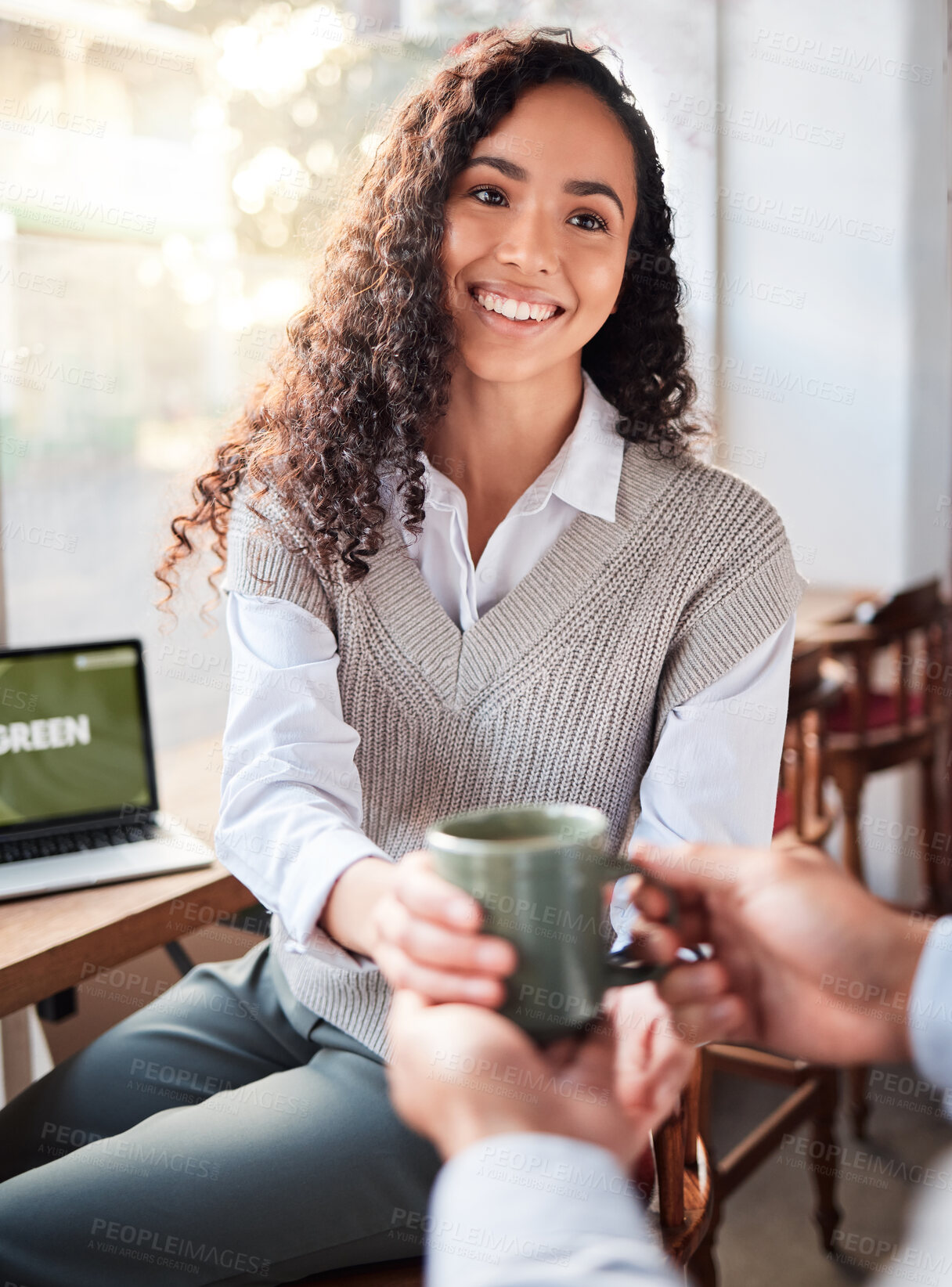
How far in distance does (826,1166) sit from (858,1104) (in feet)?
1.28

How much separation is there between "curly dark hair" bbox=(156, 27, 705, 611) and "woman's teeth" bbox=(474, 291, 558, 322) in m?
0.05

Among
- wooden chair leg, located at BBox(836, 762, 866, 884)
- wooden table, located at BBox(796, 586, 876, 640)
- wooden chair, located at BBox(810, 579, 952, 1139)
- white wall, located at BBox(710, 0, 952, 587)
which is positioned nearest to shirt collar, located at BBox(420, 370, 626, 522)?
wooden chair, located at BBox(810, 579, 952, 1139)

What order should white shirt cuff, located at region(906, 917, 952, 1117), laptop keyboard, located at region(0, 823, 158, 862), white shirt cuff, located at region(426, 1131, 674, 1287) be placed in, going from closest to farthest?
white shirt cuff, located at region(426, 1131, 674, 1287) < white shirt cuff, located at region(906, 917, 952, 1117) < laptop keyboard, located at region(0, 823, 158, 862)

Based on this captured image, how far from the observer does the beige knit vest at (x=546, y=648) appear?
3.90 ft

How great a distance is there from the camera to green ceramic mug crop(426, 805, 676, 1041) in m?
0.62

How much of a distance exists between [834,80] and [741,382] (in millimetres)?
747

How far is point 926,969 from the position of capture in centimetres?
79

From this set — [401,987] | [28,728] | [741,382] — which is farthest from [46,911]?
[741,382]

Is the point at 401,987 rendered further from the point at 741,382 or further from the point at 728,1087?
the point at 741,382

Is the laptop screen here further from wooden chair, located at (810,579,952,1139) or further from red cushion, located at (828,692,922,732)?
red cushion, located at (828,692,922,732)

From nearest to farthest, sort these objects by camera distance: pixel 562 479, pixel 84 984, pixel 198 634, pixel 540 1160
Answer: pixel 540 1160 < pixel 562 479 < pixel 84 984 < pixel 198 634

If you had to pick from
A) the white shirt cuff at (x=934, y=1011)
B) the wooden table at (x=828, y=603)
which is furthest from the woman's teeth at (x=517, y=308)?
the wooden table at (x=828, y=603)

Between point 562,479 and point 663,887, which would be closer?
point 663,887

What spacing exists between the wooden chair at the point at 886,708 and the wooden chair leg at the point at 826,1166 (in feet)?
1.02
